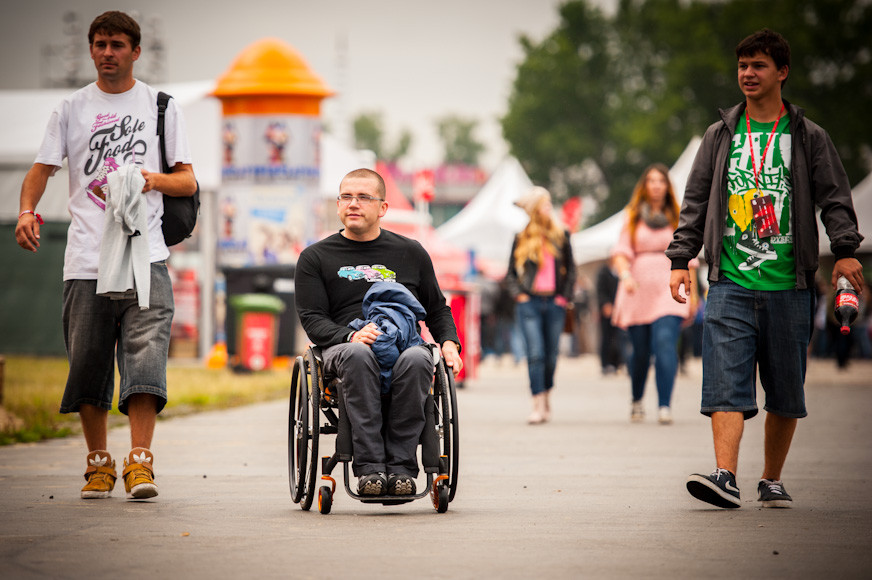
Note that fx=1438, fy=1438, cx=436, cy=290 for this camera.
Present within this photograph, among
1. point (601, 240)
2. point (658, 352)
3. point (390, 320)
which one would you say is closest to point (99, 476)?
point (390, 320)

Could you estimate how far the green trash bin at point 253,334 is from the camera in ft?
62.5

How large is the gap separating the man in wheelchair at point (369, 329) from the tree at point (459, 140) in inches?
4816

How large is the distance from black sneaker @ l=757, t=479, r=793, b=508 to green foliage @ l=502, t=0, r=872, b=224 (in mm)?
48560

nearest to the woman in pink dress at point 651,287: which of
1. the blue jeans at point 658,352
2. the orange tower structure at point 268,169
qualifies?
the blue jeans at point 658,352

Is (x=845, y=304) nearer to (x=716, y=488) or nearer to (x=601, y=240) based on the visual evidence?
(x=716, y=488)

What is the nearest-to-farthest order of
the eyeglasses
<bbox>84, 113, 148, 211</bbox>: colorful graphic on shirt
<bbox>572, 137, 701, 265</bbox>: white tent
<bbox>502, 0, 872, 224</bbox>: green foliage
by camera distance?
the eyeglasses < <bbox>84, 113, 148, 211</bbox>: colorful graphic on shirt < <bbox>572, 137, 701, 265</bbox>: white tent < <bbox>502, 0, 872, 224</bbox>: green foliage

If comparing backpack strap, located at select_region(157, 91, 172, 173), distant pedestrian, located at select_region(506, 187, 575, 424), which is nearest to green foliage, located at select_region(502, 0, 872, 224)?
distant pedestrian, located at select_region(506, 187, 575, 424)

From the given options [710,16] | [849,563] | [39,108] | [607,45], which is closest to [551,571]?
[849,563]

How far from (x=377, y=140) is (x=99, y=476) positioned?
116925 millimetres

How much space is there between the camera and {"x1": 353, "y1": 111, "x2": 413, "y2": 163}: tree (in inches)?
4793

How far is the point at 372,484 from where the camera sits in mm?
5926

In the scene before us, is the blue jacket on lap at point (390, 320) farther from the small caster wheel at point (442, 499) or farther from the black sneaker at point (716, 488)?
the black sneaker at point (716, 488)

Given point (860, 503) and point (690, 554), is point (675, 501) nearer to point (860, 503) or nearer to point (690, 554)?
point (860, 503)

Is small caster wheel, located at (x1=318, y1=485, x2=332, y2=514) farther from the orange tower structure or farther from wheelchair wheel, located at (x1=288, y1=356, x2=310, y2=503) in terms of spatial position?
the orange tower structure
